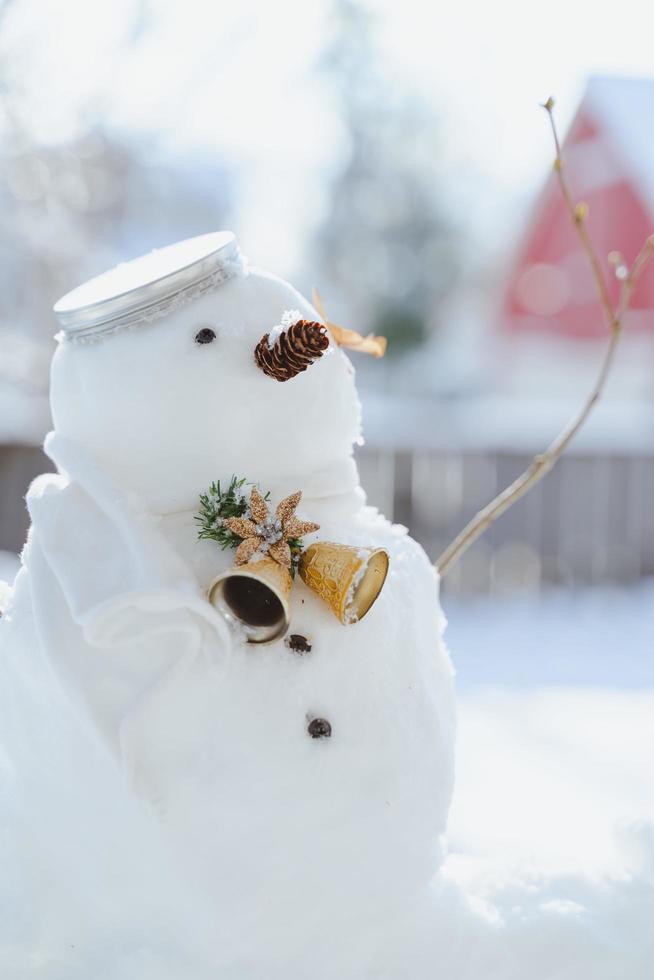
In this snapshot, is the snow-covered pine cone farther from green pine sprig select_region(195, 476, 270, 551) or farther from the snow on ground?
the snow on ground

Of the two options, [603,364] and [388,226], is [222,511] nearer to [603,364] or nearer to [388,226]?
[603,364]

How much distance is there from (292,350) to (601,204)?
13.2 feet

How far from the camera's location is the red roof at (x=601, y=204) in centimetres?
421

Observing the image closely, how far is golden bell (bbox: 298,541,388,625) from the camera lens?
28.3 inches

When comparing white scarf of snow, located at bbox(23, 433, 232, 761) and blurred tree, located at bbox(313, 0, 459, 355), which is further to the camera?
blurred tree, located at bbox(313, 0, 459, 355)

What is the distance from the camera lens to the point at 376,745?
Answer: 2.49ft

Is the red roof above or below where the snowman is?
above

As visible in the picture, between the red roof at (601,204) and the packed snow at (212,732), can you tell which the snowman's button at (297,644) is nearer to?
the packed snow at (212,732)

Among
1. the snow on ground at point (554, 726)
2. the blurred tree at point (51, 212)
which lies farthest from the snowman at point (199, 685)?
the blurred tree at point (51, 212)

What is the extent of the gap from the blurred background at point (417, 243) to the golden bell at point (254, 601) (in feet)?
2.04

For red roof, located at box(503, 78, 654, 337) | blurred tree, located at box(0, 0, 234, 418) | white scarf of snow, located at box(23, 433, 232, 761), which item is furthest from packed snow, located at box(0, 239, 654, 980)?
red roof, located at box(503, 78, 654, 337)

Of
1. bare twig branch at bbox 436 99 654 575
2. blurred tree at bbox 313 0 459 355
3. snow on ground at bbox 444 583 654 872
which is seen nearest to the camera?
bare twig branch at bbox 436 99 654 575

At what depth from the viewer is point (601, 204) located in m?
4.32

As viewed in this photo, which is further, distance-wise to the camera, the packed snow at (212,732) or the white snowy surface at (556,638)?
the white snowy surface at (556,638)
